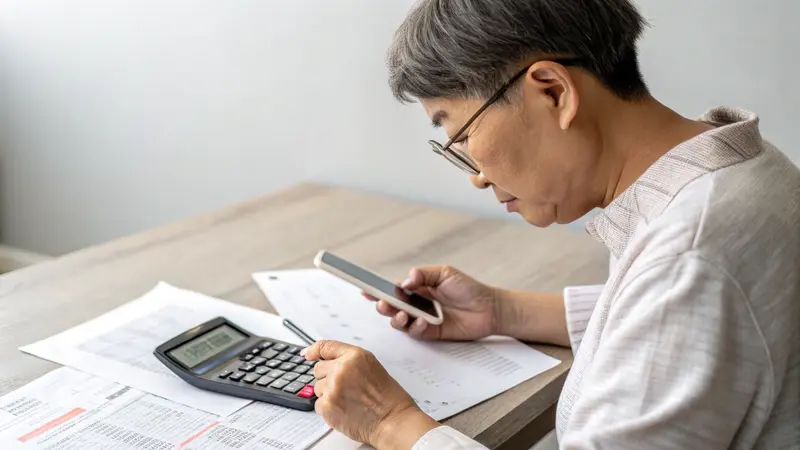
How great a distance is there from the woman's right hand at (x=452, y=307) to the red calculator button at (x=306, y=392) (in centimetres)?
23

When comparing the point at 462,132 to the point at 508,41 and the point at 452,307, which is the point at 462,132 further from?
the point at 452,307

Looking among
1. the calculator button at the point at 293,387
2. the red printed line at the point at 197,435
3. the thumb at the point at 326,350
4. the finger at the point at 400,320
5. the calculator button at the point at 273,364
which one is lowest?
the finger at the point at 400,320

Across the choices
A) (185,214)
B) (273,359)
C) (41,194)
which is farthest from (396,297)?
(41,194)

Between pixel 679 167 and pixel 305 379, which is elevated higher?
pixel 679 167

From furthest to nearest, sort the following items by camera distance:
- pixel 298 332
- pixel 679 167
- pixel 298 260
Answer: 1. pixel 298 260
2. pixel 298 332
3. pixel 679 167

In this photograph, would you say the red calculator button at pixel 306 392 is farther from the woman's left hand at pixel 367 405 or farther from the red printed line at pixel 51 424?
the red printed line at pixel 51 424

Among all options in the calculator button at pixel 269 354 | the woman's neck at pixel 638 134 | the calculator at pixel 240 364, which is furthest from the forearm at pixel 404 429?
the woman's neck at pixel 638 134

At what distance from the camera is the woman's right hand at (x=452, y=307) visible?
1.14 metres

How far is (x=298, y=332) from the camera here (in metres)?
1.12

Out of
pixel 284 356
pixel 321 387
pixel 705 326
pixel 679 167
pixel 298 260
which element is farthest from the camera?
pixel 298 260

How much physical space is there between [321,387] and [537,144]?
342 millimetres

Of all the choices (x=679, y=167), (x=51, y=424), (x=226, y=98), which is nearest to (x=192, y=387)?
(x=51, y=424)

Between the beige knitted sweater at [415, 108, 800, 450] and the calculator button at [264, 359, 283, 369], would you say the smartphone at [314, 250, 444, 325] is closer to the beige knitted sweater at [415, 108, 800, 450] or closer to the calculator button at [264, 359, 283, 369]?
the calculator button at [264, 359, 283, 369]

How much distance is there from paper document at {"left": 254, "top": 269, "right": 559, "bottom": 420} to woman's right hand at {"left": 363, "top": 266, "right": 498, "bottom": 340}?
0.01 metres
